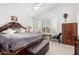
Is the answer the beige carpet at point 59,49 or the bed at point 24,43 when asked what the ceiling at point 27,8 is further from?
the beige carpet at point 59,49

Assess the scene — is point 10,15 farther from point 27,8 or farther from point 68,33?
point 68,33

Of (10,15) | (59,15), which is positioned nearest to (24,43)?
(10,15)

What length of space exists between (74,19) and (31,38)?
84 centimetres

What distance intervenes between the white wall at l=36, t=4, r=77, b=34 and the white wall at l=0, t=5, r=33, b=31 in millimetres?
185

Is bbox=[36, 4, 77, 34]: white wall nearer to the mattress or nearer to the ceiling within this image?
the ceiling

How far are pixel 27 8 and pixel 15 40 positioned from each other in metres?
0.62

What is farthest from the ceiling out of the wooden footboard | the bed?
the wooden footboard

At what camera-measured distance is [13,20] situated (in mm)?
1821

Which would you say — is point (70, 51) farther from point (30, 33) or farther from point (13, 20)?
point (13, 20)

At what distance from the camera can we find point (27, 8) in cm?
187

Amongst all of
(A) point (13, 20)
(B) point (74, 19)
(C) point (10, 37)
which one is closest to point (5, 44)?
(C) point (10, 37)

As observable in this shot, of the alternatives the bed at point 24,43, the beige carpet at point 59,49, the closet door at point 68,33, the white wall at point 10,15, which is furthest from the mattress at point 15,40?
Answer: the closet door at point 68,33

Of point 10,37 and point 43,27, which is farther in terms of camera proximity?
point 43,27

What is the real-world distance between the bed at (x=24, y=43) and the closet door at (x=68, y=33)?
34cm
